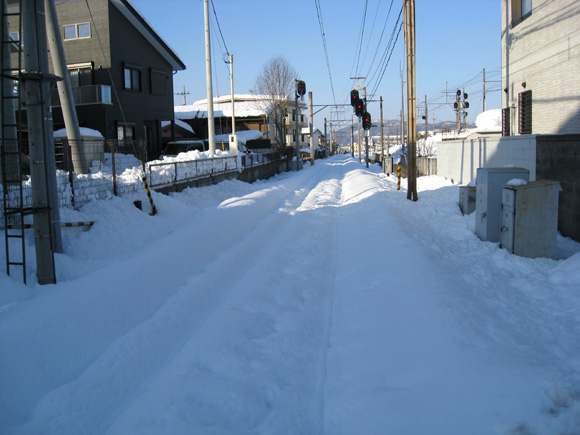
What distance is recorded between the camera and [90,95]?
26.3m

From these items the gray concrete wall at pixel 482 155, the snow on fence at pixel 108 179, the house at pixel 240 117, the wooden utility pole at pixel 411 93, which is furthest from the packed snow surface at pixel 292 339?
the house at pixel 240 117

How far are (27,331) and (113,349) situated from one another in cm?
112

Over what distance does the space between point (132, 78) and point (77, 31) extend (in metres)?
3.88

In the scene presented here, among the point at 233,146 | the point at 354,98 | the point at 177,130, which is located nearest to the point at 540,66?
the point at 354,98

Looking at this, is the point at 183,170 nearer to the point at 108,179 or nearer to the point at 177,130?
the point at 108,179

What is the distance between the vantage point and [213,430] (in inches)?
148

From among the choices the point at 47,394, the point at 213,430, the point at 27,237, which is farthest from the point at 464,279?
the point at 27,237

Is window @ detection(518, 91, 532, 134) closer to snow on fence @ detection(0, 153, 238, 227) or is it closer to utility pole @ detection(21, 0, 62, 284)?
snow on fence @ detection(0, 153, 238, 227)

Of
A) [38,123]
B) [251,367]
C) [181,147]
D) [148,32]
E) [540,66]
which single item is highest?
[148,32]

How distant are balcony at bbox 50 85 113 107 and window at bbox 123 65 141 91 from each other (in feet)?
8.89

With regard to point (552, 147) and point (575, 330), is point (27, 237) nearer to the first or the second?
point (575, 330)

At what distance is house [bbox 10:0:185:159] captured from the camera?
87.4ft

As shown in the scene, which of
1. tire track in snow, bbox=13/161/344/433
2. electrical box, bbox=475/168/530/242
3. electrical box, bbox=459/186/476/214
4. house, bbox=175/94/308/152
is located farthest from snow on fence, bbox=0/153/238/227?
house, bbox=175/94/308/152

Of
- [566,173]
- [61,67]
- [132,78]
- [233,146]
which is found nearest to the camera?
[566,173]
